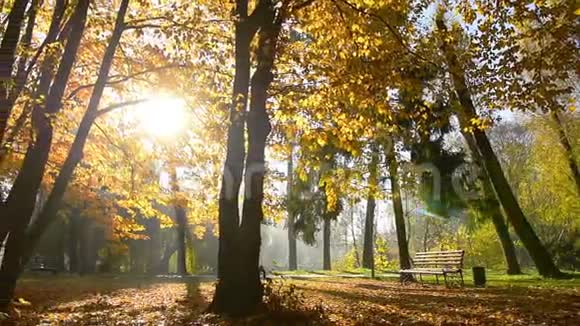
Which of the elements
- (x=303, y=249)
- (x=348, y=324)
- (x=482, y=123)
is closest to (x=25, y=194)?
(x=348, y=324)

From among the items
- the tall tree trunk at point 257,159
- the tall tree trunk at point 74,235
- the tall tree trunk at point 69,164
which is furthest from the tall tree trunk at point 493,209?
the tall tree trunk at point 74,235

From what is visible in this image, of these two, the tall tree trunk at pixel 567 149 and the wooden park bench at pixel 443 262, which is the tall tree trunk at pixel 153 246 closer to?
the wooden park bench at pixel 443 262

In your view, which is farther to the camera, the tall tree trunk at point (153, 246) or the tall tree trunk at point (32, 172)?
the tall tree trunk at point (153, 246)

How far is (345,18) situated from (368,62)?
112 centimetres

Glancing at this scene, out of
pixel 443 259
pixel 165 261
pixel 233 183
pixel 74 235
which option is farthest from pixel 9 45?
pixel 165 261

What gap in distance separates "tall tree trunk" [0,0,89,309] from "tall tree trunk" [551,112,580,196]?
20.4 meters

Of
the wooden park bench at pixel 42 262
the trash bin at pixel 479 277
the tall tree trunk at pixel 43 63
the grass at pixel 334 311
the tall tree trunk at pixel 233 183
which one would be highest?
the tall tree trunk at pixel 43 63

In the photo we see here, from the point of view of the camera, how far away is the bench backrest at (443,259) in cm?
1358

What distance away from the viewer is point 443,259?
14484 millimetres

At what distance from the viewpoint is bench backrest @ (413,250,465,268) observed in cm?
1358

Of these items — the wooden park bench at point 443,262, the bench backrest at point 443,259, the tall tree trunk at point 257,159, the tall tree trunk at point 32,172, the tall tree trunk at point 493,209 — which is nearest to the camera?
the tall tree trunk at point 257,159

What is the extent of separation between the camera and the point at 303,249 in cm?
10019

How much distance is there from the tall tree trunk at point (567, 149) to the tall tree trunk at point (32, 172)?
20406mm

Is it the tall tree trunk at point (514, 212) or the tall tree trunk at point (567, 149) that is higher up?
the tall tree trunk at point (567, 149)
